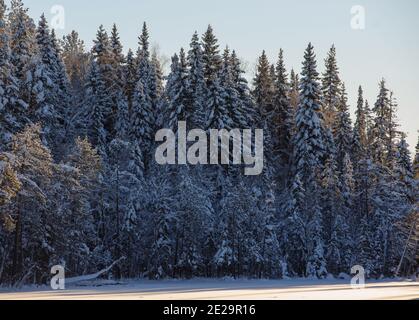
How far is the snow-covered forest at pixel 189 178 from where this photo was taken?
35969 millimetres

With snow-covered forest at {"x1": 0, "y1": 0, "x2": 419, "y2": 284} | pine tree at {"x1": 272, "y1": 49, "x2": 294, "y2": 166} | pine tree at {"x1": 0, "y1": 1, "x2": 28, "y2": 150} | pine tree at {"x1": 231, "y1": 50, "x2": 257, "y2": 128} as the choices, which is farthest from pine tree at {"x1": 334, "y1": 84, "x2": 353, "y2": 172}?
pine tree at {"x1": 0, "y1": 1, "x2": 28, "y2": 150}

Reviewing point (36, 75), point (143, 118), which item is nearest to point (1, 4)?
point (36, 75)

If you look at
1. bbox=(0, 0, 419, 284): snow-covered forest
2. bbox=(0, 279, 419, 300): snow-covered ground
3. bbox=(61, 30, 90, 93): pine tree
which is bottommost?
bbox=(0, 279, 419, 300): snow-covered ground

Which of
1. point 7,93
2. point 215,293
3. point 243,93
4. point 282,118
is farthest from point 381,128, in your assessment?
point 215,293

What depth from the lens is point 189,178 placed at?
44.2 m

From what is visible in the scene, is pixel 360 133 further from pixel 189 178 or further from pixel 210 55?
pixel 189 178

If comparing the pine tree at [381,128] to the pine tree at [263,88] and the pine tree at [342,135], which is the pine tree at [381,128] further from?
the pine tree at [263,88]

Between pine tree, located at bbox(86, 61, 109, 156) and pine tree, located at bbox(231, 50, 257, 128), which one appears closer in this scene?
pine tree, located at bbox(86, 61, 109, 156)

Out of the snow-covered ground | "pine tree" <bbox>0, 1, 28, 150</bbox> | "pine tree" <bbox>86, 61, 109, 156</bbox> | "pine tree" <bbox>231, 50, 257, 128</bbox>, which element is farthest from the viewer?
"pine tree" <bbox>231, 50, 257, 128</bbox>

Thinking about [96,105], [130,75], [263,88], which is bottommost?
[96,105]

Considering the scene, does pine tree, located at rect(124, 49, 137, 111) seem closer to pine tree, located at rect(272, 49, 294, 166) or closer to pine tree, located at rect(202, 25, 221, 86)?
pine tree, located at rect(202, 25, 221, 86)

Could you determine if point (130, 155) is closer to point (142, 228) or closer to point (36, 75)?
point (142, 228)

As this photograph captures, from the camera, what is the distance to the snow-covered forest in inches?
1416
